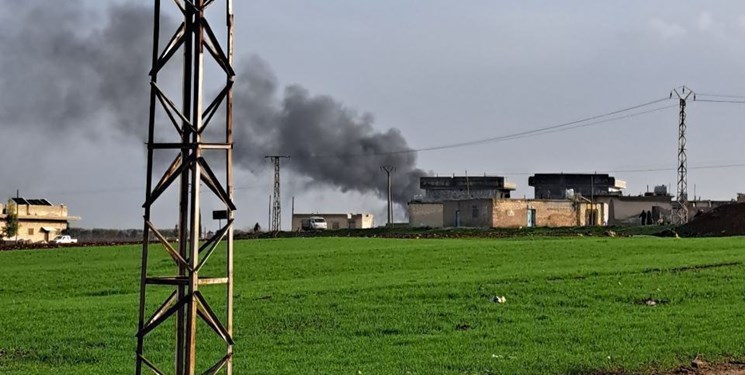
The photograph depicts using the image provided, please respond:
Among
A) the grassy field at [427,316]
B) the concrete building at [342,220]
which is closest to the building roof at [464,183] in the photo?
the concrete building at [342,220]

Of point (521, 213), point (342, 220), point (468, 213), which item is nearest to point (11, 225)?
point (342, 220)

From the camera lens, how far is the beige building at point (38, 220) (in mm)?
101938

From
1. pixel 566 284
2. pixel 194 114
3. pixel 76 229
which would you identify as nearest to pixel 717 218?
pixel 566 284

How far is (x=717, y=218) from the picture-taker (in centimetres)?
6419

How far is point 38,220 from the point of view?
104812 millimetres

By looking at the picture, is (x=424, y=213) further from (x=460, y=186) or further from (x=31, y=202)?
(x=31, y=202)

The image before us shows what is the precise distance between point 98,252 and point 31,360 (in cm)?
3427

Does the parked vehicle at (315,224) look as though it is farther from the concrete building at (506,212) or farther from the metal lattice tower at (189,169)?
the metal lattice tower at (189,169)

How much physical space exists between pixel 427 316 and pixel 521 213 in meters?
68.7

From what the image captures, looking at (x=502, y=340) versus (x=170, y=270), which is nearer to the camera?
(x=502, y=340)

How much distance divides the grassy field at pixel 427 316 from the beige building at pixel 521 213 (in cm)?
5053

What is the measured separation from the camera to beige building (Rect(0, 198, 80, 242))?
10194cm

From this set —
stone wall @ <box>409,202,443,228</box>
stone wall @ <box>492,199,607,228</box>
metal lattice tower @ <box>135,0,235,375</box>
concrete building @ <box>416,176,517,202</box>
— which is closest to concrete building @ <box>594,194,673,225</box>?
stone wall @ <box>492,199,607,228</box>

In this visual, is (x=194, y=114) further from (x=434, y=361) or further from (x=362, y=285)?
(x=362, y=285)
